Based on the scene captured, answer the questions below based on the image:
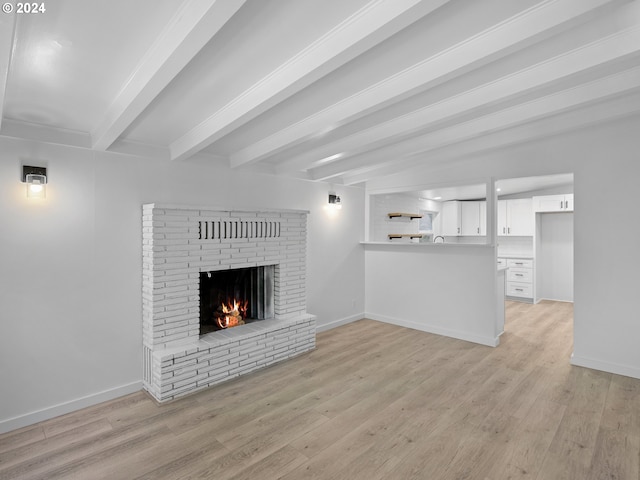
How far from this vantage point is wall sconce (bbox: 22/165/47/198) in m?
2.63

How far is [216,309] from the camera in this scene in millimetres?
4047

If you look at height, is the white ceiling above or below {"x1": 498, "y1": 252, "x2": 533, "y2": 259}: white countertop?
above

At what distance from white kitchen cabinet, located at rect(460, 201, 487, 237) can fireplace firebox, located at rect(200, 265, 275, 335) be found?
542 cm

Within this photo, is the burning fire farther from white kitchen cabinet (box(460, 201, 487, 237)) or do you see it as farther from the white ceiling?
white kitchen cabinet (box(460, 201, 487, 237))

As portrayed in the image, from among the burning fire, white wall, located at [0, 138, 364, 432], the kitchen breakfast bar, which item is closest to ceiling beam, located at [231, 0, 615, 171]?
white wall, located at [0, 138, 364, 432]

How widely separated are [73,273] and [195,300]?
Result: 105cm

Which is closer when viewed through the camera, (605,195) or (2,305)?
(2,305)

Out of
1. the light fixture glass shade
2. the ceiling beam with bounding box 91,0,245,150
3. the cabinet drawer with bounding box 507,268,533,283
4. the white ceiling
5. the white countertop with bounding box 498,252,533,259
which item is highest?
the white ceiling

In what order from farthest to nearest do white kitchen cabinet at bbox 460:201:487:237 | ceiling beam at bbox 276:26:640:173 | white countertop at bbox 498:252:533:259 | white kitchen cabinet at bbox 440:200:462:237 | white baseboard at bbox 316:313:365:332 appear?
1. white kitchen cabinet at bbox 440:200:462:237
2. white kitchen cabinet at bbox 460:201:487:237
3. white countertop at bbox 498:252:533:259
4. white baseboard at bbox 316:313:365:332
5. ceiling beam at bbox 276:26:640:173

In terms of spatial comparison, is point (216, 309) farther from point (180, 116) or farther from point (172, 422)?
point (180, 116)

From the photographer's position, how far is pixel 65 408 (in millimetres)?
2900

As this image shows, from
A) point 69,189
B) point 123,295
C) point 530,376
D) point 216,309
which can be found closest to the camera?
point 69,189

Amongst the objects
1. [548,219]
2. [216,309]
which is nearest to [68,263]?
[216,309]

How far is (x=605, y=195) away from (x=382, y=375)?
299 centimetres
